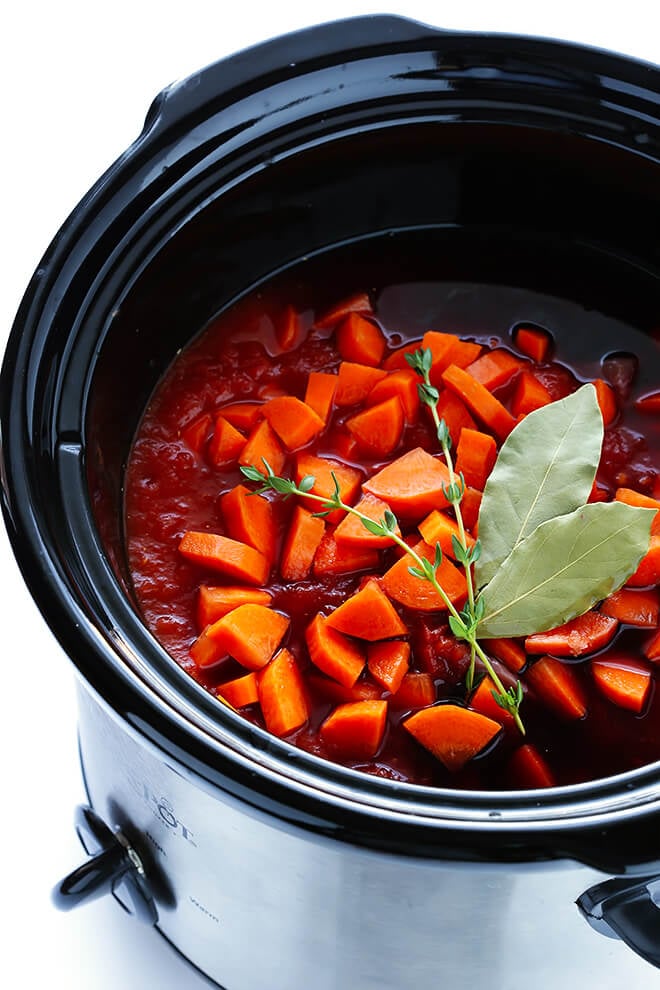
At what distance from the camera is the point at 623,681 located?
1610 millimetres

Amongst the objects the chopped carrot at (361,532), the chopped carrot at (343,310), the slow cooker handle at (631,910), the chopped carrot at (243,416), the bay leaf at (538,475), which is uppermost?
the chopped carrot at (343,310)

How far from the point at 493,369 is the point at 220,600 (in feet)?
1.73

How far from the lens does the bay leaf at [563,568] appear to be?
1507 mm

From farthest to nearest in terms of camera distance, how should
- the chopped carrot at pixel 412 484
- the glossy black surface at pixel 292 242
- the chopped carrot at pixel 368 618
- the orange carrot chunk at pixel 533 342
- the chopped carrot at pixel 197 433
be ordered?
→ the orange carrot chunk at pixel 533 342
the chopped carrot at pixel 197 433
the chopped carrot at pixel 412 484
the chopped carrot at pixel 368 618
the glossy black surface at pixel 292 242

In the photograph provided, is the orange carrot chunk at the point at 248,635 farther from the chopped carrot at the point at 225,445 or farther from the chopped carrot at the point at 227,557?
the chopped carrot at the point at 225,445

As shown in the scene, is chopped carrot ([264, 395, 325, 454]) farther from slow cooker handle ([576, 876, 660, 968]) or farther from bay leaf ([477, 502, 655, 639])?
slow cooker handle ([576, 876, 660, 968])

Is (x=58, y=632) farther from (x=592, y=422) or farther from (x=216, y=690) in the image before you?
(x=592, y=422)

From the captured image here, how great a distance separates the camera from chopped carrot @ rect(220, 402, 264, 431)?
5.99 ft

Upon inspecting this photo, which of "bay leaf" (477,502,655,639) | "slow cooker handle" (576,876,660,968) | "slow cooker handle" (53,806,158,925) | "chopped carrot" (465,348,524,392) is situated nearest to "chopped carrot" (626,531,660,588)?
"bay leaf" (477,502,655,639)

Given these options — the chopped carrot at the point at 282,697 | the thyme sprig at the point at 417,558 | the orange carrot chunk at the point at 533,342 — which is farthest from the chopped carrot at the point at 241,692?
the orange carrot chunk at the point at 533,342

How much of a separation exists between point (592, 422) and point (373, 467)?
0.32 m

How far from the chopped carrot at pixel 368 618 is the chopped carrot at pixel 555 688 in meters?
0.16

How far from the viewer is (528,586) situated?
1527 millimetres

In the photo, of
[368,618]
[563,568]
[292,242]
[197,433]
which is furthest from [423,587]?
[292,242]
